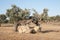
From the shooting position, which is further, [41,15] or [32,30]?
[41,15]

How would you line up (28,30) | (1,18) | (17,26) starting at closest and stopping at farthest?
(28,30) → (17,26) → (1,18)

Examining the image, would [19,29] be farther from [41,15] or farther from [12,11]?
[12,11]

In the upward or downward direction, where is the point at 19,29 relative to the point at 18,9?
downward

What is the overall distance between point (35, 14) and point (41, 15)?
93cm

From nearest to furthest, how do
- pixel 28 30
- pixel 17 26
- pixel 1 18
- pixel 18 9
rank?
pixel 28 30
pixel 17 26
pixel 18 9
pixel 1 18

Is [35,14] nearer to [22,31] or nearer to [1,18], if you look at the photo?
[22,31]

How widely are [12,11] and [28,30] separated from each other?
31.2 metres

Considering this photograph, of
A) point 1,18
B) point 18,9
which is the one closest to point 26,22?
point 18,9

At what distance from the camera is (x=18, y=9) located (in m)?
51.8

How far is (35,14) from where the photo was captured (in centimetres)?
2573

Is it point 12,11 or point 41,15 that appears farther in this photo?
point 12,11

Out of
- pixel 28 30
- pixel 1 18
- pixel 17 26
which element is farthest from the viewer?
pixel 1 18

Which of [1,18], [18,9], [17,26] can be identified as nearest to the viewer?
[17,26]

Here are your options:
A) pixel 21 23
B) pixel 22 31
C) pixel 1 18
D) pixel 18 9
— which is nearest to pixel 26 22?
pixel 21 23
